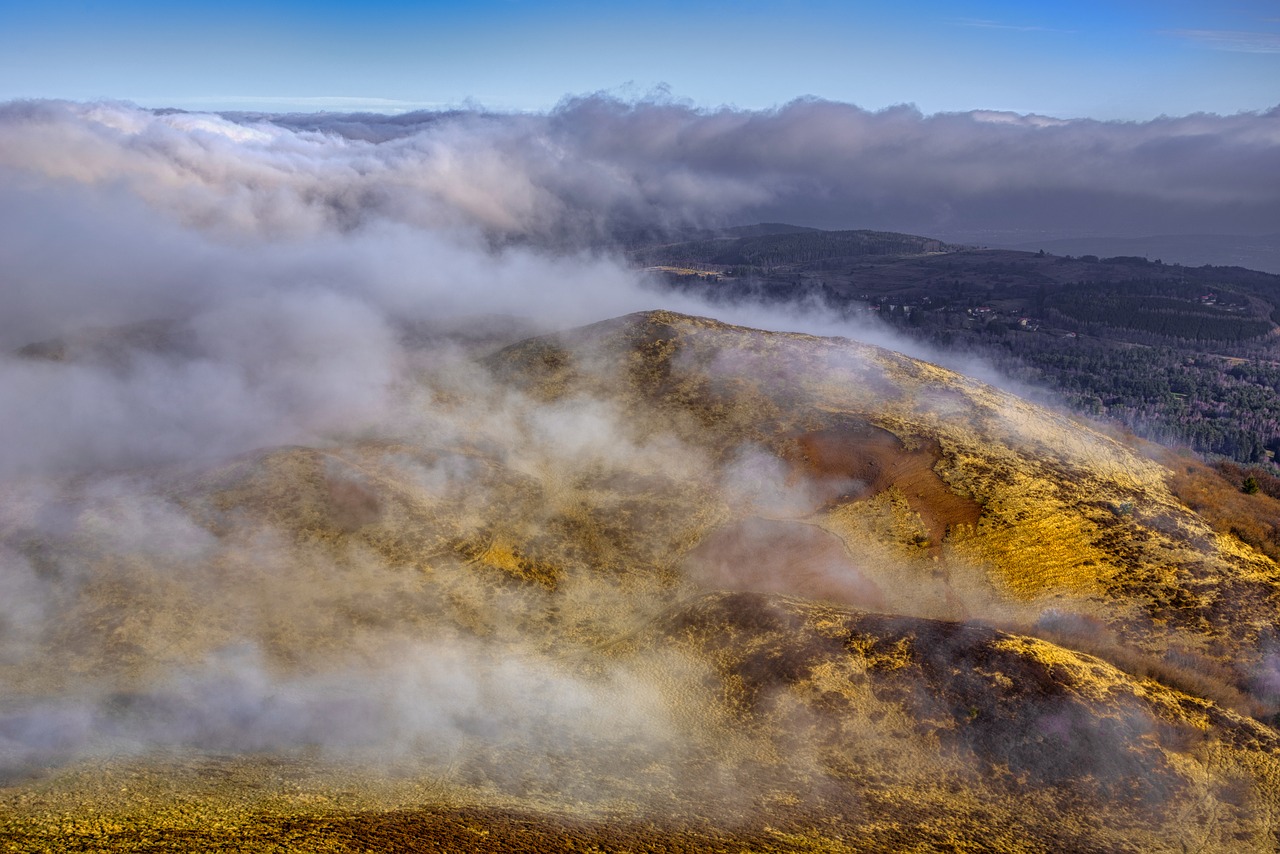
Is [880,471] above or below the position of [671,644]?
above

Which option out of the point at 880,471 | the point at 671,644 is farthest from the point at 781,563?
the point at 880,471

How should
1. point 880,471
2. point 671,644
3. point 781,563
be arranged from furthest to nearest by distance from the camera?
1. point 880,471
2. point 781,563
3. point 671,644

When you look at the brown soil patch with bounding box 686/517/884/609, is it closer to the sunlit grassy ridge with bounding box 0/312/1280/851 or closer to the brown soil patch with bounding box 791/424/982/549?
the sunlit grassy ridge with bounding box 0/312/1280/851

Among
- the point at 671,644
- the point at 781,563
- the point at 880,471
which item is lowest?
the point at 671,644

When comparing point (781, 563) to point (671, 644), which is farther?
point (781, 563)

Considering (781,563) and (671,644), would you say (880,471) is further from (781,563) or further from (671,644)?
(671,644)
